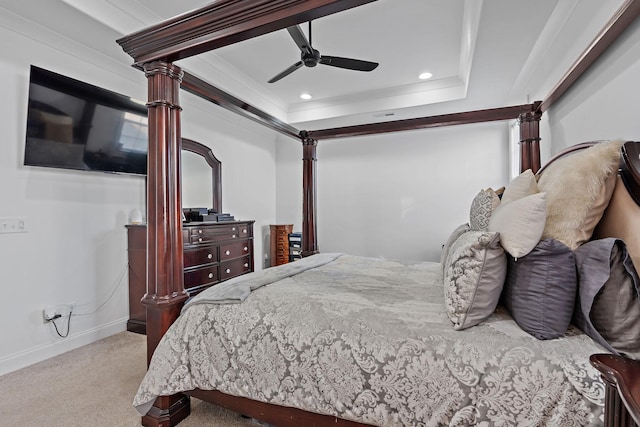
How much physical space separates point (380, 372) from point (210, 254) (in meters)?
2.77

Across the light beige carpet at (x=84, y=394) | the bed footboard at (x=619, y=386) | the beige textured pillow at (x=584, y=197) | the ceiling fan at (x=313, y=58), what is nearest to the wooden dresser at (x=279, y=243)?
the light beige carpet at (x=84, y=394)

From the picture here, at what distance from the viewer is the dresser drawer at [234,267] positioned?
3773mm

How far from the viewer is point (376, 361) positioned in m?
1.23

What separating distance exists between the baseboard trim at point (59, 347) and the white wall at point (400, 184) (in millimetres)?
3255

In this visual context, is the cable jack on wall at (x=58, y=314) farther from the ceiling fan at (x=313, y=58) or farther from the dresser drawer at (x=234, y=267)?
the ceiling fan at (x=313, y=58)

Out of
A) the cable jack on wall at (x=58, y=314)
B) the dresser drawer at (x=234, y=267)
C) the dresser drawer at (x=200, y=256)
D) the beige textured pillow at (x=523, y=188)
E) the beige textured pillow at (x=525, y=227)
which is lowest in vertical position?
the cable jack on wall at (x=58, y=314)

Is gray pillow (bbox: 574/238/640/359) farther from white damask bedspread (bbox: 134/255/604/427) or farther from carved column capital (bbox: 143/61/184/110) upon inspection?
carved column capital (bbox: 143/61/184/110)

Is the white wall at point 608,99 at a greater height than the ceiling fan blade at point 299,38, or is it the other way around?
the ceiling fan blade at point 299,38

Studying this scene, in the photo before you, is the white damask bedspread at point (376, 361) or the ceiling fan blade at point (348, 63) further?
the ceiling fan blade at point (348, 63)

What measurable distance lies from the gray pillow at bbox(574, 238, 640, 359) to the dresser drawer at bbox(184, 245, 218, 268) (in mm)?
3140

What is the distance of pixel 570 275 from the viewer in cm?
112

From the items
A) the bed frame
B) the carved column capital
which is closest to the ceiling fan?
the bed frame

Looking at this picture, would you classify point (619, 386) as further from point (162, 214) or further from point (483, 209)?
point (162, 214)

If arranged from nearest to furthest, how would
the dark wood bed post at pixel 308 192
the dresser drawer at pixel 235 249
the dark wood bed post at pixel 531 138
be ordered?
1. the dark wood bed post at pixel 531 138
2. the dark wood bed post at pixel 308 192
3. the dresser drawer at pixel 235 249
